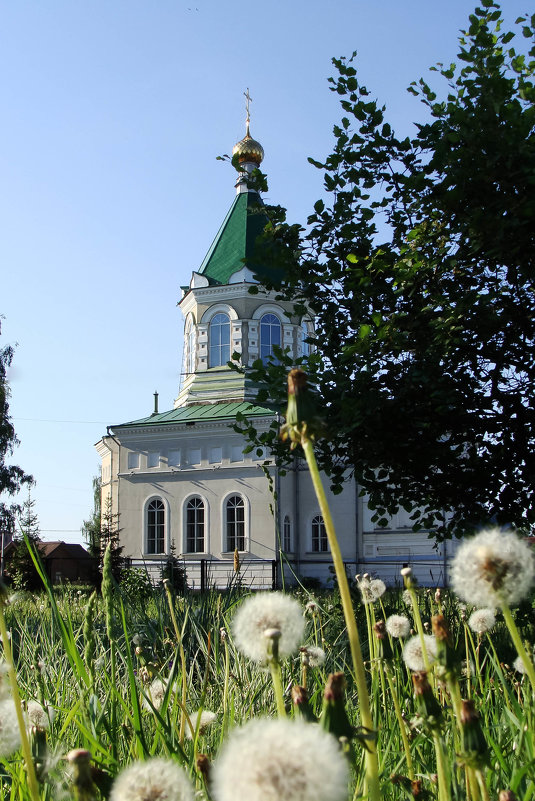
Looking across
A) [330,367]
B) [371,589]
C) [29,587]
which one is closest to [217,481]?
[29,587]

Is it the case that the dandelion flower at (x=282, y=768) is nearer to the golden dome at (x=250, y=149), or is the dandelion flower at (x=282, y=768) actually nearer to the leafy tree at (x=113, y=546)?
the leafy tree at (x=113, y=546)

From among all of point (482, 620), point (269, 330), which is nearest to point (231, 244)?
point (269, 330)

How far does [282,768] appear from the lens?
0.61 meters

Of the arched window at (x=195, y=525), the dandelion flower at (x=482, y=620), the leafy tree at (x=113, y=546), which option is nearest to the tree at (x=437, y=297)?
the dandelion flower at (x=482, y=620)

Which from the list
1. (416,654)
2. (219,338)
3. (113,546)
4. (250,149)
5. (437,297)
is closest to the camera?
(416,654)

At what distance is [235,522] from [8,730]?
26.1 meters

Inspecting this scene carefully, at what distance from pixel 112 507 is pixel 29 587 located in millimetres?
8362

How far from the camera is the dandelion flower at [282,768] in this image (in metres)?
0.59

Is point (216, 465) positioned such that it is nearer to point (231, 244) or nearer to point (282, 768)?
point (231, 244)

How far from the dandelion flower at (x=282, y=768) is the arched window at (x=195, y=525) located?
27.0 metres

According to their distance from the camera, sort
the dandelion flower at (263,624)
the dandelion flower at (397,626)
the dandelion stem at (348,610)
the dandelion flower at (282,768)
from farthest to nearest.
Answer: the dandelion flower at (397,626)
the dandelion flower at (263,624)
the dandelion stem at (348,610)
the dandelion flower at (282,768)

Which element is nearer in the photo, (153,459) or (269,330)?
(153,459)

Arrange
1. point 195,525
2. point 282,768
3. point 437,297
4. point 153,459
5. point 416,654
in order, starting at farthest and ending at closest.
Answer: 1. point 153,459
2. point 195,525
3. point 437,297
4. point 416,654
5. point 282,768

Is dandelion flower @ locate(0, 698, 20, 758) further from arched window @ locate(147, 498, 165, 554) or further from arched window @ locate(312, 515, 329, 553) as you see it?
arched window @ locate(147, 498, 165, 554)
